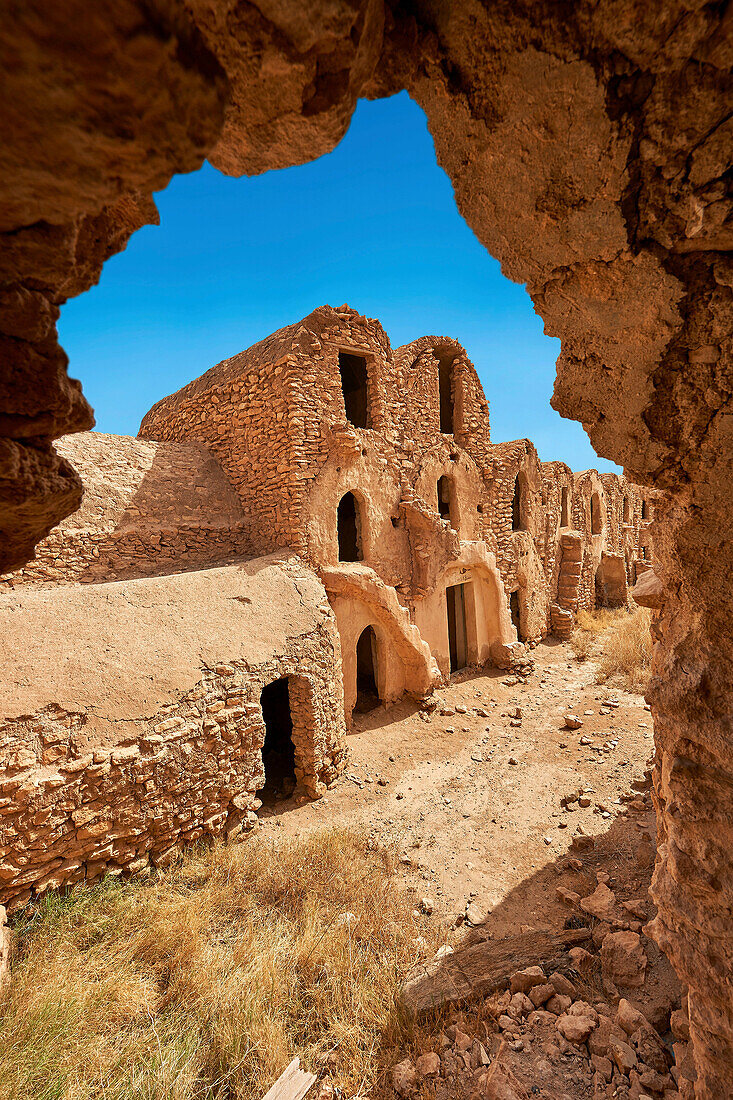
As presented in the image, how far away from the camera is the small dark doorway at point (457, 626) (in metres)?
11.9

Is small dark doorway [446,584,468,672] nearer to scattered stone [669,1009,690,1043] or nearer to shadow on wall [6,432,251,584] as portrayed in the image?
shadow on wall [6,432,251,584]

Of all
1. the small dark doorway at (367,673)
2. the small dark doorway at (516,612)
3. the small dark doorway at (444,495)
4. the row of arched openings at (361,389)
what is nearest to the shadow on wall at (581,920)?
the small dark doorway at (367,673)

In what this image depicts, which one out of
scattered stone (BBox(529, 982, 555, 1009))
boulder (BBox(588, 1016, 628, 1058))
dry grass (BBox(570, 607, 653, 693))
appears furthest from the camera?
dry grass (BBox(570, 607, 653, 693))

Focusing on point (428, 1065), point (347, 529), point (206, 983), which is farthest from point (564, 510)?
point (206, 983)

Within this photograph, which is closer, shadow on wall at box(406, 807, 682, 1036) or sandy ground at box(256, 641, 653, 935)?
shadow on wall at box(406, 807, 682, 1036)

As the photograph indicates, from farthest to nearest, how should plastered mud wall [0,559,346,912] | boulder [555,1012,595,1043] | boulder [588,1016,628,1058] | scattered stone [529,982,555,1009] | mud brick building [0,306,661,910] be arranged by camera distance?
mud brick building [0,306,661,910], plastered mud wall [0,559,346,912], scattered stone [529,982,555,1009], boulder [555,1012,595,1043], boulder [588,1016,628,1058]

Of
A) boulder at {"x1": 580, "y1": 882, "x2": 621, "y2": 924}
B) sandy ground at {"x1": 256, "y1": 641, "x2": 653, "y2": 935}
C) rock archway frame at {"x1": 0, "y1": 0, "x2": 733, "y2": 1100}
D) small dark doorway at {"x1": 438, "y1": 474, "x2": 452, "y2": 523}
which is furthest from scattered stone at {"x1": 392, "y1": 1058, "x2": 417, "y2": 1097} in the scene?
small dark doorway at {"x1": 438, "y1": 474, "x2": 452, "y2": 523}

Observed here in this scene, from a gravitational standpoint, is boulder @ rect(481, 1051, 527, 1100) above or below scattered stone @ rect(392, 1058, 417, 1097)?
above

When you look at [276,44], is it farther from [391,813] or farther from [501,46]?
[391,813]

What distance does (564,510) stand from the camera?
53.7 ft

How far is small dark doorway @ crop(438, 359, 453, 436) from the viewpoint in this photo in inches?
471

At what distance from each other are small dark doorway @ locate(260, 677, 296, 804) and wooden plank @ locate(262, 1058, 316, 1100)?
3877 millimetres

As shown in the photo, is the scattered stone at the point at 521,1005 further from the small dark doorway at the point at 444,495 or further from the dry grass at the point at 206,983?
the small dark doorway at the point at 444,495

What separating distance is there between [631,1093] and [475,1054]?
0.99 m
